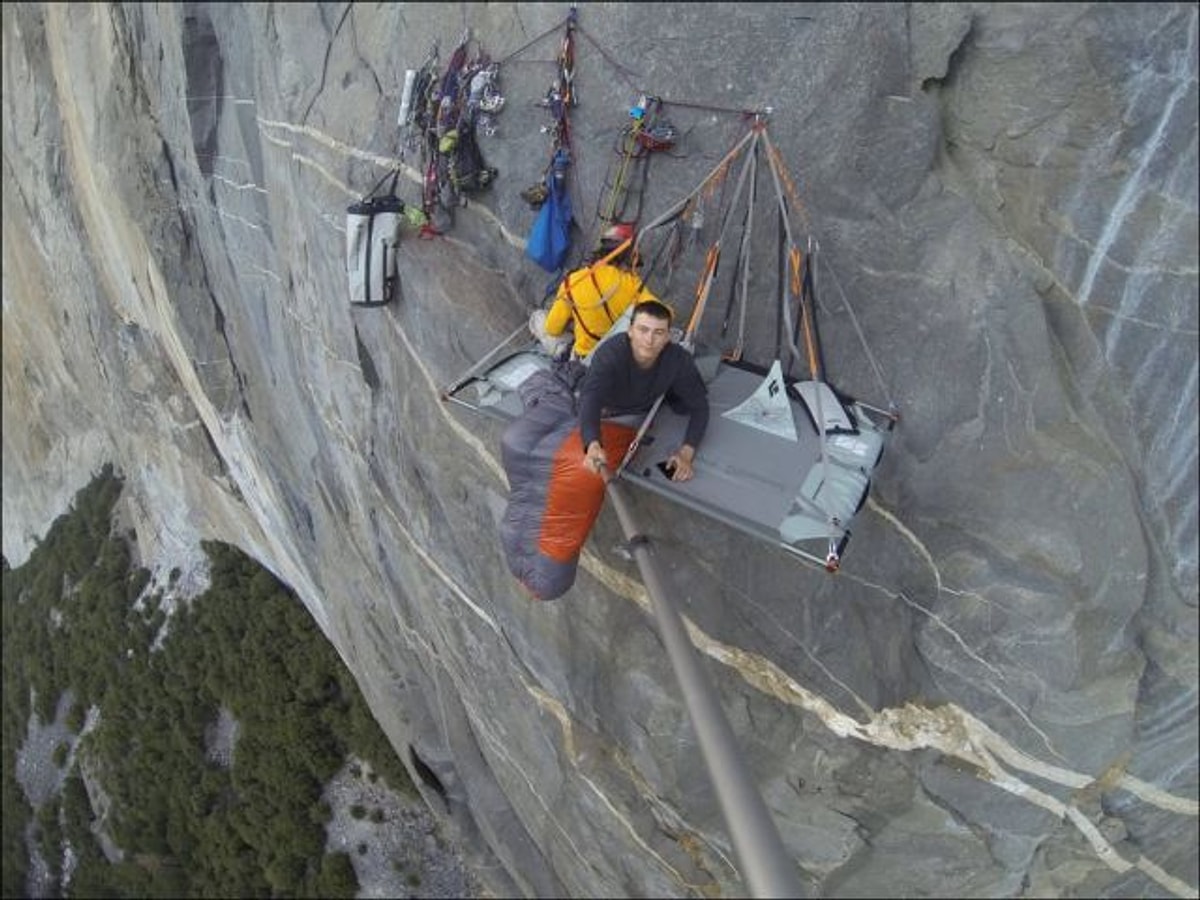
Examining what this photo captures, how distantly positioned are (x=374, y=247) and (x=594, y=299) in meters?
2.78

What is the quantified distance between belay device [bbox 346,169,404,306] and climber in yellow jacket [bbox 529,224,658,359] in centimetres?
232

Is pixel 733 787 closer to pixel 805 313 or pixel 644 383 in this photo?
pixel 644 383

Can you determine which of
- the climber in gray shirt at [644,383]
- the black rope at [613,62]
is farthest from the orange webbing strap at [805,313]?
the black rope at [613,62]

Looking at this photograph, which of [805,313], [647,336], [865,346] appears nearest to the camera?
[647,336]

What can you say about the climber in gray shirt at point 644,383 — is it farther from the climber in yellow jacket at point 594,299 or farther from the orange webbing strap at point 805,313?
the orange webbing strap at point 805,313

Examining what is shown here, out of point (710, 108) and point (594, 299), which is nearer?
point (594, 299)

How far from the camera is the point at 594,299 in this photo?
6.30 metres

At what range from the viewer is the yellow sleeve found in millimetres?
6438

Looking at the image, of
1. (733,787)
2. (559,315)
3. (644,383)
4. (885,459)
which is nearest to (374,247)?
(559,315)

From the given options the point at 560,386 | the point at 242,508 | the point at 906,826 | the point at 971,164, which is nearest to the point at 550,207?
the point at 560,386

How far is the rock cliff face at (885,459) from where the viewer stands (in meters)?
5.91

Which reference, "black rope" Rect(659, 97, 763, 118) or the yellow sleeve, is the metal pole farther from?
"black rope" Rect(659, 97, 763, 118)

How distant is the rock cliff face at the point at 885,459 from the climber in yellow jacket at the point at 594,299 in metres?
0.93

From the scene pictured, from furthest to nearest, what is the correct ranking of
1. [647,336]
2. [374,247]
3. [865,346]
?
[374,247], [865,346], [647,336]
